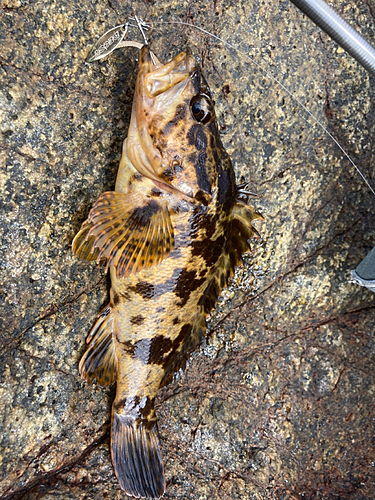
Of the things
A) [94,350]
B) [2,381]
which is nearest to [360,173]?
[94,350]

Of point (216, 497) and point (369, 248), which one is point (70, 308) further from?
point (369, 248)

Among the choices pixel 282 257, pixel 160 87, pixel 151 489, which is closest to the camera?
pixel 160 87

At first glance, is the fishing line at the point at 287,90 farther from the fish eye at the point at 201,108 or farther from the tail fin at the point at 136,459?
the tail fin at the point at 136,459

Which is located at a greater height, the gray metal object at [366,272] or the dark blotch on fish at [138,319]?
the gray metal object at [366,272]

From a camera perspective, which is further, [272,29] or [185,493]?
[272,29]

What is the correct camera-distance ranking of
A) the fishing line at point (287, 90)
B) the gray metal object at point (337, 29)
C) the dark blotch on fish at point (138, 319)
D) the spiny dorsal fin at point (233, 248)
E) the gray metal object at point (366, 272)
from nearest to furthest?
the gray metal object at point (337, 29) < the dark blotch on fish at point (138, 319) < the spiny dorsal fin at point (233, 248) < the fishing line at point (287, 90) < the gray metal object at point (366, 272)

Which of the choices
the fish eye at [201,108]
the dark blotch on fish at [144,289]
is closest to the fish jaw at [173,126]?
the fish eye at [201,108]
